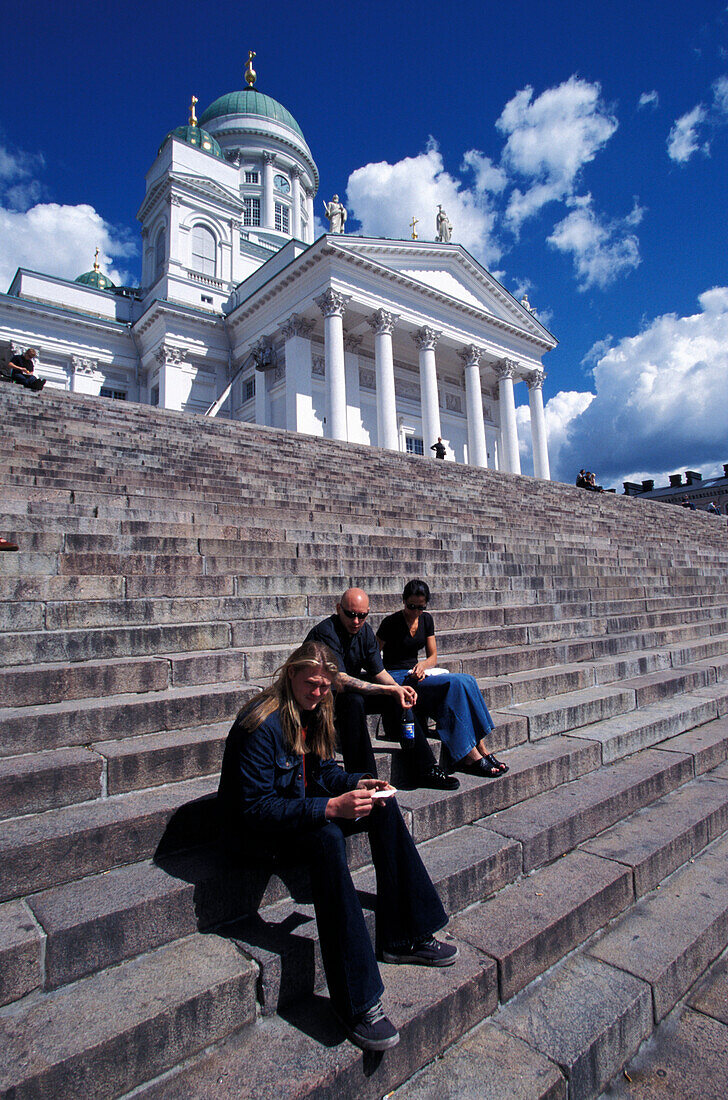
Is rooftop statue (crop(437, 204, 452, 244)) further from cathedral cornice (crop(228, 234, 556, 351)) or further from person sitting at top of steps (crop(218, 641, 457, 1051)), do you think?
person sitting at top of steps (crop(218, 641, 457, 1051))

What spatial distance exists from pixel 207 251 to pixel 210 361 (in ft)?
25.6

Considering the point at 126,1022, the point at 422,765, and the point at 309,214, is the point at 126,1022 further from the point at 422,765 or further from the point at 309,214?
the point at 309,214

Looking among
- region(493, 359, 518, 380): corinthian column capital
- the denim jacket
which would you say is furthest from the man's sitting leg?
region(493, 359, 518, 380): corinthian column capital

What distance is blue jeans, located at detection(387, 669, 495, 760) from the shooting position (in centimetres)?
352

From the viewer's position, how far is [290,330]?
28.8 metres

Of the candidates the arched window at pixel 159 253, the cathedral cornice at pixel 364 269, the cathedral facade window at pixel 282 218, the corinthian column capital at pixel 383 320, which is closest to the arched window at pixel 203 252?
the arched window at pixel 159 253

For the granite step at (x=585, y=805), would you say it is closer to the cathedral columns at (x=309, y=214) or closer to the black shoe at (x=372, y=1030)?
the black shoe at (x=372, y=1030)

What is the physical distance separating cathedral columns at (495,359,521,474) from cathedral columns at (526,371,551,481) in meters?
1.73

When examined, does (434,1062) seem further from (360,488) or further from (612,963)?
(360,488)

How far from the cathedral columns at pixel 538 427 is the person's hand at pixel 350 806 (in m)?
33.5

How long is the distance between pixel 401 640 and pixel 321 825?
2.07m

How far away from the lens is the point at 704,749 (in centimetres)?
470

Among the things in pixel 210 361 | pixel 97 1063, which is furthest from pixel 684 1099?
pixel 210 361

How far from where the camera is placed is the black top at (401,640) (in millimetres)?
4188
